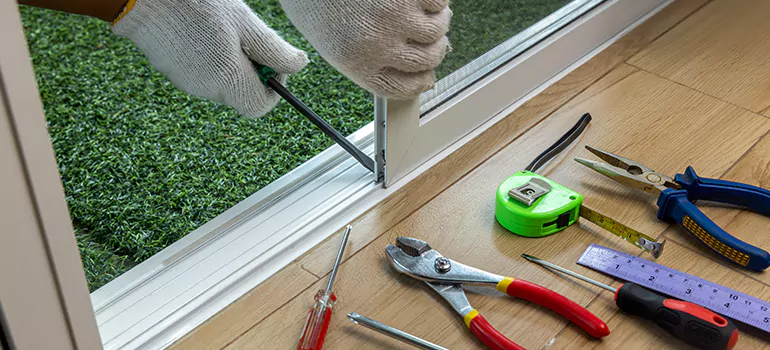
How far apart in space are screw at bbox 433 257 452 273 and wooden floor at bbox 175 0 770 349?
0.14 ft

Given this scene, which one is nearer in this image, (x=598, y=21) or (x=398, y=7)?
(x=398, y=7)

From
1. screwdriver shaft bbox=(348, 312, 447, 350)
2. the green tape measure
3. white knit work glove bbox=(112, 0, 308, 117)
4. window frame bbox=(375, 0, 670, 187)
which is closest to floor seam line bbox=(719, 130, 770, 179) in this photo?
the green tape measure

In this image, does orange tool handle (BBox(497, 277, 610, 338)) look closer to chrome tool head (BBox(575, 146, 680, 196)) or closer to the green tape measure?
the green tape measure

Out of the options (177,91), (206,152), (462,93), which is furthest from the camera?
(177,91)

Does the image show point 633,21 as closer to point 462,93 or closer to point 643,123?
point 643,123

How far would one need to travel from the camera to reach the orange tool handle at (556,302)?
85 cm

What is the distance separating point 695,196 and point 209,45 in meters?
0.70

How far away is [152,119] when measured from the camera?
1.36 meters

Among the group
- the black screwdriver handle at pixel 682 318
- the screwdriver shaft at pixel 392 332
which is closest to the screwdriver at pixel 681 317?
the black screwdriver handle at pixel 682 318

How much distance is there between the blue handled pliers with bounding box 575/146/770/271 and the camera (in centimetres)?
Result: 93

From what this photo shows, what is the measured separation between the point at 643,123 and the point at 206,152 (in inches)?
29.8

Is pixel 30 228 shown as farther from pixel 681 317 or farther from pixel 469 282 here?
pixel 681 317

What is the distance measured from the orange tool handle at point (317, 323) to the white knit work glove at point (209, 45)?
0.28 meters

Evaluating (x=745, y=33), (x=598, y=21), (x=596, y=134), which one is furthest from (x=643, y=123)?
(x=745, y=33)
